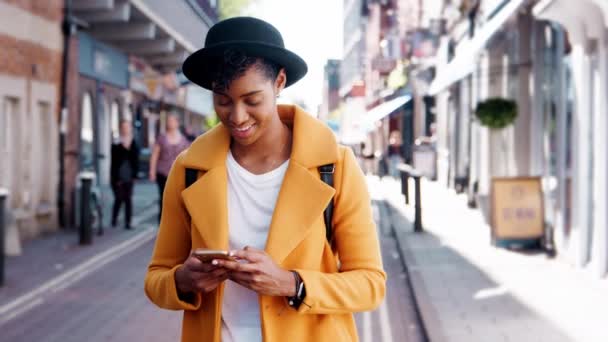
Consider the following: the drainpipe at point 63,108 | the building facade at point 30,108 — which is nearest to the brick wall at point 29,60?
the building facade at point 30,108

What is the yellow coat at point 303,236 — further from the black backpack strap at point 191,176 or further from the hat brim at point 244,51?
the hat brim at point 244,51

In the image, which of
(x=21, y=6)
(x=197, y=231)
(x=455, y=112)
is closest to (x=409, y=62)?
(x=455, y=112)

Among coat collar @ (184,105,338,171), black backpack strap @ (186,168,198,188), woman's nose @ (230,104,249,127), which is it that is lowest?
black backpack strap @ (186,168,198,188)

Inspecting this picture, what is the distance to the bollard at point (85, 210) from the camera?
13.3 meters

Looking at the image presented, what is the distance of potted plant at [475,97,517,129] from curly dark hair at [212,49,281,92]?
45.2 feet

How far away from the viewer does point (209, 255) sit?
2.15m

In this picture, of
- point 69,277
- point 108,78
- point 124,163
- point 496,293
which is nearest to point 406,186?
point 496,293

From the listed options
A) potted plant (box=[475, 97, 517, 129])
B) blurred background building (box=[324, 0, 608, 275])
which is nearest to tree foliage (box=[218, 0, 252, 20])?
blurred background building (box=[324, 0, 608, 275])

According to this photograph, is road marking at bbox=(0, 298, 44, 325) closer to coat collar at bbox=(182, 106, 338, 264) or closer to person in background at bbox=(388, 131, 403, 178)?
coat collar at bbox=(182, 106, 338, 264)

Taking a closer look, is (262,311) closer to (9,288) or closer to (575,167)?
(9,288)

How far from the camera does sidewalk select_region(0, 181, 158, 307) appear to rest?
10.1 m

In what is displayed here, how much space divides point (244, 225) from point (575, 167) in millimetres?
9450

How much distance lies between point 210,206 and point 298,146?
0.87 ft

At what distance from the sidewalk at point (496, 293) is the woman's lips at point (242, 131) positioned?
514cm
